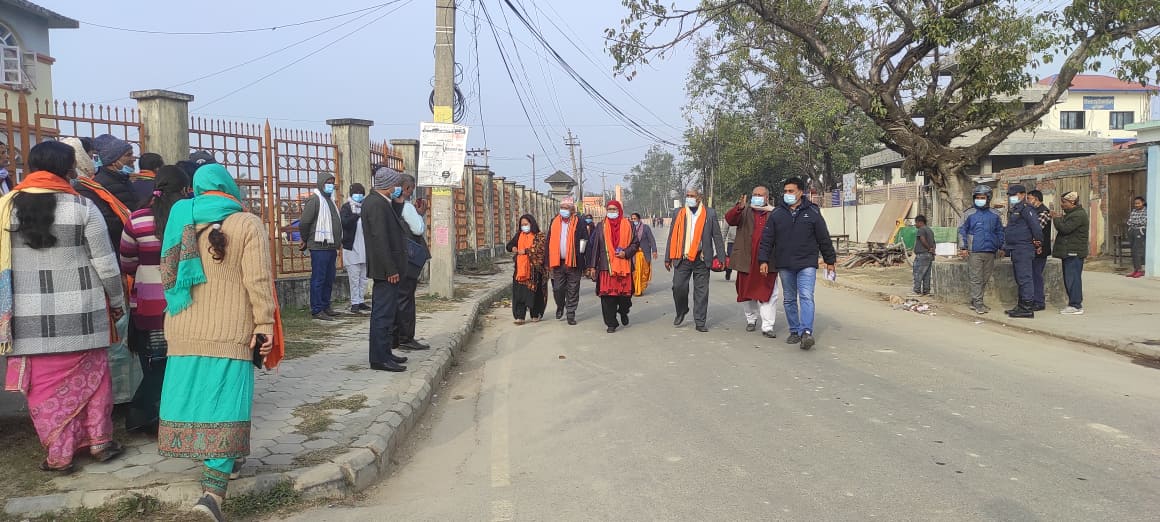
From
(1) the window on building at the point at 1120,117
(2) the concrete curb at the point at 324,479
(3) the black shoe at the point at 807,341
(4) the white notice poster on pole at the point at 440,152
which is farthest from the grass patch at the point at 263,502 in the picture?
(1) the window on building at the point at 1120,117

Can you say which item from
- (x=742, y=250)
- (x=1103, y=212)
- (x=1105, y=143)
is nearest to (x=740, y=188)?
(x=1105, y=143)

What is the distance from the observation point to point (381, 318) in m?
6.94

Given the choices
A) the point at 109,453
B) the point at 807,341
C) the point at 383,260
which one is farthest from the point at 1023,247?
the point at 109,453

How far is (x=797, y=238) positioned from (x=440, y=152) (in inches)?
242

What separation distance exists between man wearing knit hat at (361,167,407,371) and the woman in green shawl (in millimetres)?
3053

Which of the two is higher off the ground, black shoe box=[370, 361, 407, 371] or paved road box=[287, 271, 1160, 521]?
black shoe box=[370, 361, 407, 371]

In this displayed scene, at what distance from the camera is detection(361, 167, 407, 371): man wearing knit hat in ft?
22.6

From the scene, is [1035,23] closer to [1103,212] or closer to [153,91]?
[1103,212]

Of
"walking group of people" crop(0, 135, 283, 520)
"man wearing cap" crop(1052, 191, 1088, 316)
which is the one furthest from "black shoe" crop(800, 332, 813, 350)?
"walking group of people" crop(0, 135, 283, 520)

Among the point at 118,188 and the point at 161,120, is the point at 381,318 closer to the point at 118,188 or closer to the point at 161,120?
the point at 118,188

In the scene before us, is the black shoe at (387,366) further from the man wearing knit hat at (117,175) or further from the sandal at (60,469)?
the sandal at (60,469)

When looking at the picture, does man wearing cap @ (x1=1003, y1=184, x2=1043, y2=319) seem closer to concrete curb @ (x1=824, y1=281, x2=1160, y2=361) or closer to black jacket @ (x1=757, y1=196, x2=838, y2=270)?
concrete curb @ (x1=824, y1=281, x2=1160, y2=361)

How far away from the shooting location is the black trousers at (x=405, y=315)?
7.77m

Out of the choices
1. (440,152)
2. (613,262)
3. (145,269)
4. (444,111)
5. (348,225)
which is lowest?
(613,262)
